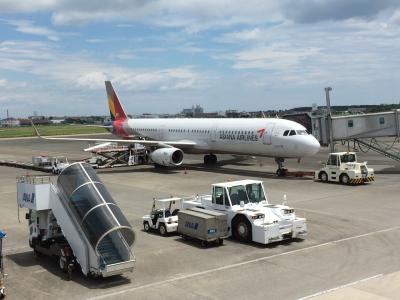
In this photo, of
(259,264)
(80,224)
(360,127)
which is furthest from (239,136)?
(80,224)

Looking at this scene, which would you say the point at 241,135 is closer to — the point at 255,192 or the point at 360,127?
the point at 360,127

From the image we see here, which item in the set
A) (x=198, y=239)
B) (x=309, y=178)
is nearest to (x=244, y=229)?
(x=198, y=239)

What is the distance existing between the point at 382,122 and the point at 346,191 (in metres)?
10.4

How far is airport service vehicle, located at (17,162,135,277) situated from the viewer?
525 inches

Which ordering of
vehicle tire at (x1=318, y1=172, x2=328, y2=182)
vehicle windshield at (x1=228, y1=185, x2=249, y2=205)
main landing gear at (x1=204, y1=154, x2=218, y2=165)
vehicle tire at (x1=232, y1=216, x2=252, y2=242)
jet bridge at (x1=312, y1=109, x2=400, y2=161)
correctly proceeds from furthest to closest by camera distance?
main landing gear at (x1=204, y1=154, x2=218, y2=165), jet bridge at (x1=312, y1=109, x2=400, y2=161), vehicle tire at (x1=318, y1=172, x2=328, y2=182), vehicle windshield at (x1=228, y1=185, x2=249, y2=205), vehicle tire at (x1=232, y1=216, x2=252, y2=242)

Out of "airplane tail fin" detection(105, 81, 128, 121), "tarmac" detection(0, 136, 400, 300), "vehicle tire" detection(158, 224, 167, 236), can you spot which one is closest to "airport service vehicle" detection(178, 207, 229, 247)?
"tarmac" detection(0, 136, 400, 300)

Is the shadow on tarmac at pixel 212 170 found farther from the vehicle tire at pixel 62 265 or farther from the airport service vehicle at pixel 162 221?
the vehicle tire at pixel 62 265

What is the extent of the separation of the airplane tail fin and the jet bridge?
2257cm

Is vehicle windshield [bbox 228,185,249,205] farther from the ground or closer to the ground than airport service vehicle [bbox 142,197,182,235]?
farther from the ground

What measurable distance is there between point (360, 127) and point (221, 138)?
10.3 metres

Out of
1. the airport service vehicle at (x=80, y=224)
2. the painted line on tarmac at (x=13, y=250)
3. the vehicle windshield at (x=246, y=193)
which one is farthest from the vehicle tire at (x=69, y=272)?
the vehicle windshield at (x=246, y=193)

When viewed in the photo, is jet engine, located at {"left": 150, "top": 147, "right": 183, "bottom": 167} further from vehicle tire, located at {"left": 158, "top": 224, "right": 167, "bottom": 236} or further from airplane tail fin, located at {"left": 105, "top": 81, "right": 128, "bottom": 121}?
vehicle tire, located at {"left": 158, "top": 224, "right": 167, "bottom": 236}

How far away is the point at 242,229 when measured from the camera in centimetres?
1744

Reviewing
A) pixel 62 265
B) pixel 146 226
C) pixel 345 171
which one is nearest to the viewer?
pixel 62 265
